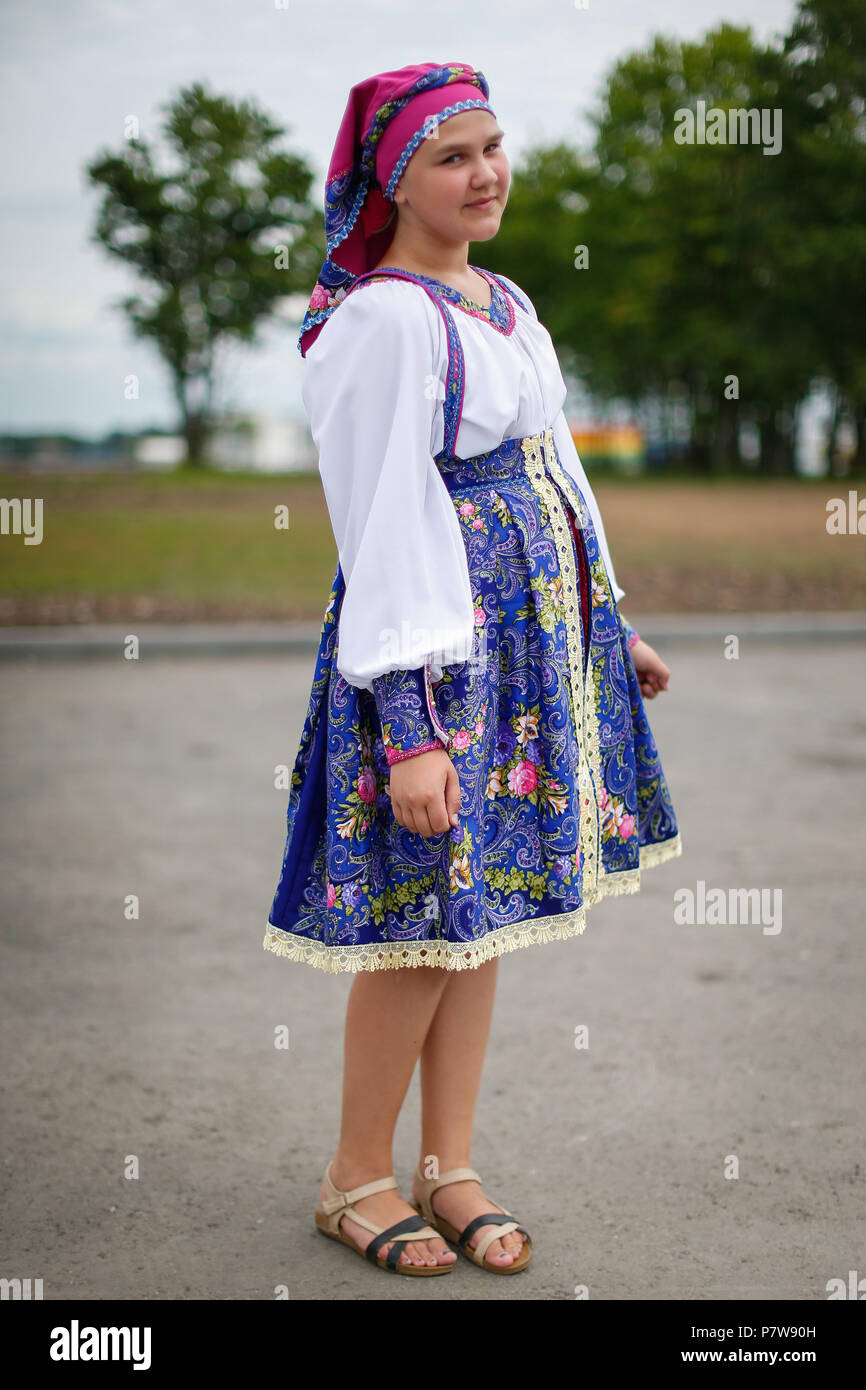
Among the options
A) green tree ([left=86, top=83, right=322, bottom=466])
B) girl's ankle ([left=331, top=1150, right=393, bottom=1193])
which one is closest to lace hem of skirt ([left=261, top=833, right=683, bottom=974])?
girl's ankle ([left=331, top=1150, right=393, bottom=1193])

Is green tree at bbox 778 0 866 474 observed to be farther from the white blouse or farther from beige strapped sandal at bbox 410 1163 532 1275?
beige strapped sandal at bbox 410 1163 532 1275

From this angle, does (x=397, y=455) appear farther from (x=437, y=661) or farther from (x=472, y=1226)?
(x=472, y=1226)

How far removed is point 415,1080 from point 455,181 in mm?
2017

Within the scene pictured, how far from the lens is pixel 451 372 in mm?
2131

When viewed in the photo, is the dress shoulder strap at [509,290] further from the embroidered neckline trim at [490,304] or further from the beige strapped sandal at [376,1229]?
the beige strapped sandal at [376,1229]

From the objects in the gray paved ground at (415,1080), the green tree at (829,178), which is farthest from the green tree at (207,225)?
the gray paved ground at (415,1080)

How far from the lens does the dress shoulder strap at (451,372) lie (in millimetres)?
2133

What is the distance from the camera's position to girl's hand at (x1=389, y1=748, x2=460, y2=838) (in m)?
2.10

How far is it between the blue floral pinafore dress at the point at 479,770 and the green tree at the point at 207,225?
41.5 meters

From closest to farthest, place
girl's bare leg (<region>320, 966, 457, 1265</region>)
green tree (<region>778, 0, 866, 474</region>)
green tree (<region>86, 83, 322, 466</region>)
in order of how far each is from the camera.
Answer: girl's bare leg (<region>320, 966, 457, 1265</region>) → green tree (<region>778, 0, 866, 474</region>) → green tree (<region>86, 83, 322, 466</region>)

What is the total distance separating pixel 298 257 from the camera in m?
39.9

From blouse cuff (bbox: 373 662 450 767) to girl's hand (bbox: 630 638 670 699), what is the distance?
64cm
